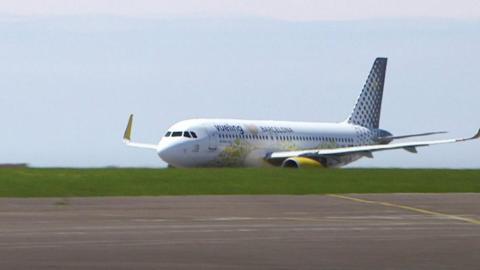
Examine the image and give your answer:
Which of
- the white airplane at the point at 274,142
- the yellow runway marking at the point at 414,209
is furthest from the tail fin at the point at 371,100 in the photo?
the yellow runway marking at the point at 414,209

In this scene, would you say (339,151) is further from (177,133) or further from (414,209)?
(414,209)

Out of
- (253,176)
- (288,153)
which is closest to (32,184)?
(253,176)

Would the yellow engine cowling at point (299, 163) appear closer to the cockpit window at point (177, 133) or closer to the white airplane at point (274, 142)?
the white airplane at point (274, 142)

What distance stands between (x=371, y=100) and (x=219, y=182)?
43471mm

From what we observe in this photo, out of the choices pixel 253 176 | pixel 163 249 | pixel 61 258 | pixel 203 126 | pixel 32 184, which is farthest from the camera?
pixel 203 126

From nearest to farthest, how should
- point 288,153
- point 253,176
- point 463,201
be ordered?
point 463,201, point 253,176, point 288,153

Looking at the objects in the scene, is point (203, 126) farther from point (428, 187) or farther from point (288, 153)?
point (428, 187)

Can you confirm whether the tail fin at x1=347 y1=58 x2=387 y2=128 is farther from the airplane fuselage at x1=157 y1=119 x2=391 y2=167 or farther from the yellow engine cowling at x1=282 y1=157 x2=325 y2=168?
the yellow engine cowling at x1=282 y1=157 x2=325 y2=168

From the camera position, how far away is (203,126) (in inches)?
2499

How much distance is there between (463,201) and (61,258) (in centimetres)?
1595

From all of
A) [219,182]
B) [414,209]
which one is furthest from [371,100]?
[414,209]

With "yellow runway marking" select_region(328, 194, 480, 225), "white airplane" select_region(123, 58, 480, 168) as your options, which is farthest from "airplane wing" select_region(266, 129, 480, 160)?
"yellow runway marking" select_region(328, 194, 480, 225)

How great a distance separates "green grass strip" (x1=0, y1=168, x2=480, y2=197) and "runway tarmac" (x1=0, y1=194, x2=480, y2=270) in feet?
11.6

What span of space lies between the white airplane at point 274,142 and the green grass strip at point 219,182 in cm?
1854
